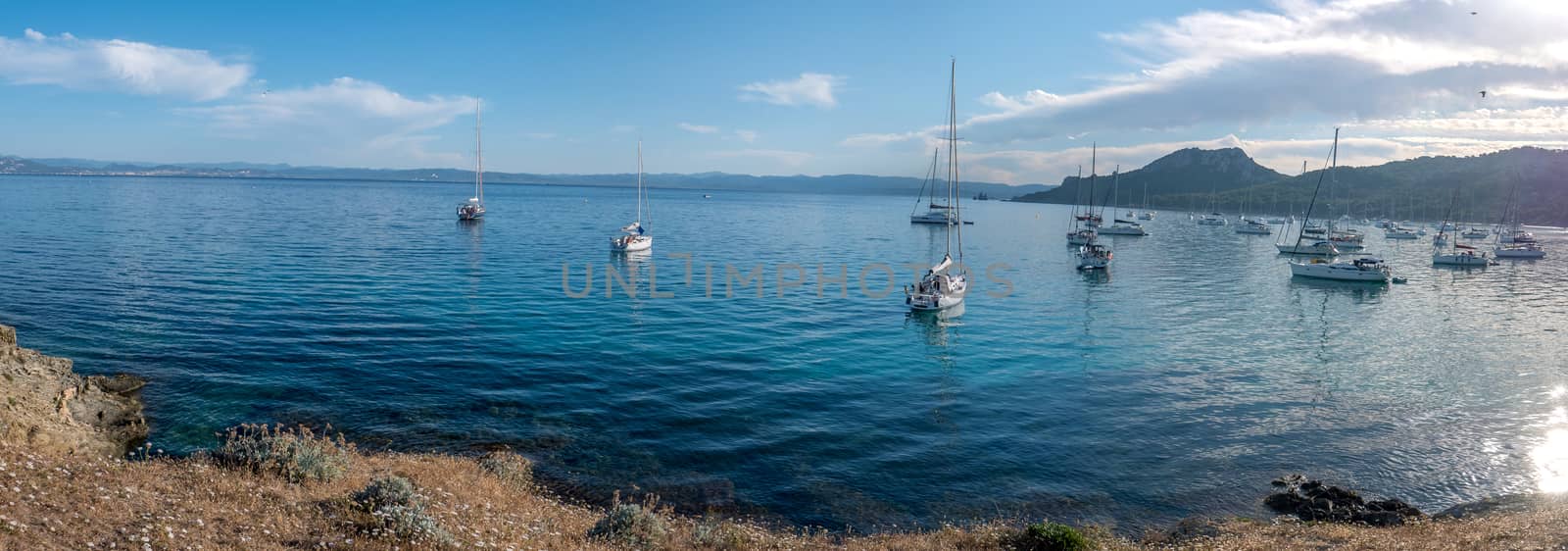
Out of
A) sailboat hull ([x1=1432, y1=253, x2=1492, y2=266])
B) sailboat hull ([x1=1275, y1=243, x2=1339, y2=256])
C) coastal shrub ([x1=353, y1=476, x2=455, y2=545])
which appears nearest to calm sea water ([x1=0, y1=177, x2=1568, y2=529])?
A: coastal shrub ([x1=353, y1=476, x2=455, y2=545])

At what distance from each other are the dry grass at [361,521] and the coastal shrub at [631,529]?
0.19m

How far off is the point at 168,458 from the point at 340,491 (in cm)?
378

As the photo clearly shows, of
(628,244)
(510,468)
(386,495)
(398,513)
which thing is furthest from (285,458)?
(628,244)

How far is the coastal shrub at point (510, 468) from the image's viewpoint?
15.6m

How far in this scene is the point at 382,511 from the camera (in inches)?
426

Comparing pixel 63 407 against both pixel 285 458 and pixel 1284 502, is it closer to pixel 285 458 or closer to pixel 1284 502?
pixel 285 458

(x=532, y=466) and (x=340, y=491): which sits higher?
(x=340, y=491)

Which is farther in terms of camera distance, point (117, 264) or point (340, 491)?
point (117, 264)

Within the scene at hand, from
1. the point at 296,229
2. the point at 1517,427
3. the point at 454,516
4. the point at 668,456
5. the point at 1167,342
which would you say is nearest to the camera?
the point at 454,516

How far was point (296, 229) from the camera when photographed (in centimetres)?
7575

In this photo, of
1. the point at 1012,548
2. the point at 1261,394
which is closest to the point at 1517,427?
the point at 1261,394

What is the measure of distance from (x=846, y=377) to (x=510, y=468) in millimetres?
13116

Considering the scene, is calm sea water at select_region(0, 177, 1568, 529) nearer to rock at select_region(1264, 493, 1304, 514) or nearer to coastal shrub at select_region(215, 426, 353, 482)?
rock at select_region(1264, 493, 1304, 514)

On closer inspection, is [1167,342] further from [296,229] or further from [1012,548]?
[296,229]
